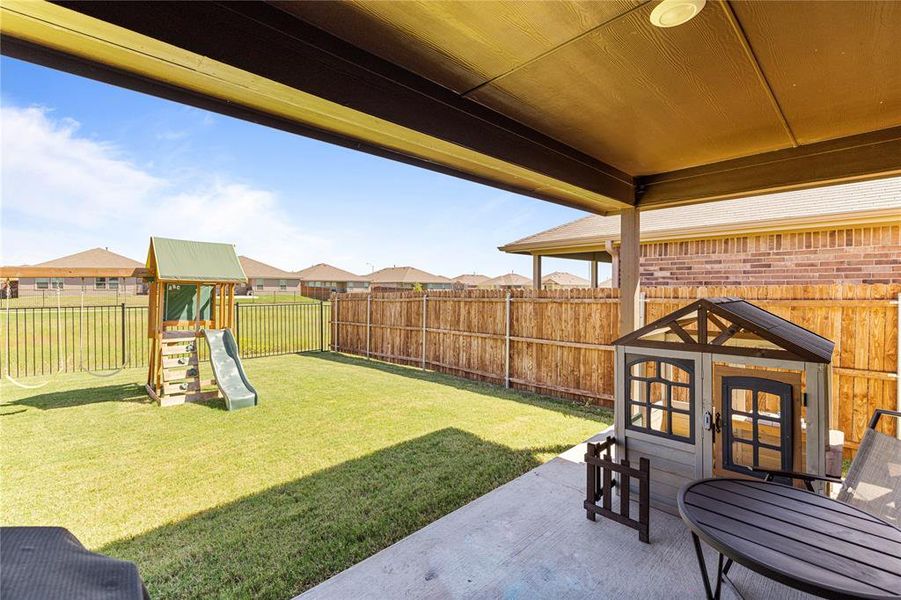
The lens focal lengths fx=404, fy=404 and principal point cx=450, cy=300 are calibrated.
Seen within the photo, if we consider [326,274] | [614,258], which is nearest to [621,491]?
[614,258]

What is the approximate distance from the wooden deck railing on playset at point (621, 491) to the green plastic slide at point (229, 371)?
201 inches

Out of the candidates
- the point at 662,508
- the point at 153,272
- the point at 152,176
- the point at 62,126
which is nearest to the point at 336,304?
the point at 153,272

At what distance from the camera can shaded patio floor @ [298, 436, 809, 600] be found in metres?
2.18

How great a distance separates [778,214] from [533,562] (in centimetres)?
610

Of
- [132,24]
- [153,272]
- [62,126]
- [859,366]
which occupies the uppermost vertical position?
[62,126]

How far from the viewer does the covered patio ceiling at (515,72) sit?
148 centimetres

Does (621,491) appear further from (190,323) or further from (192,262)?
(190,323)

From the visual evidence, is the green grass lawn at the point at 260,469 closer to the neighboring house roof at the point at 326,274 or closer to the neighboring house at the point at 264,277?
the neighboring house at the point at 264,277

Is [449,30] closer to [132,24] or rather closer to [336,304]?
[132,24]

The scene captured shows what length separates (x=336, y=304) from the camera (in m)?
12.2

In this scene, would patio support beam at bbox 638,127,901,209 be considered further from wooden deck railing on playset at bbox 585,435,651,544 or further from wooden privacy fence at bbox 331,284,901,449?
wooden deck railing on playset at bbox 585,435,651,544

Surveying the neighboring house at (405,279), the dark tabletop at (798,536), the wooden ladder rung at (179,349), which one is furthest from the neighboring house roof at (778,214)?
the neighboring house at (405,279)

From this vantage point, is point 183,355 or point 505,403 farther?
point 183,355

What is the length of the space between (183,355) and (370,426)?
12.5ft
